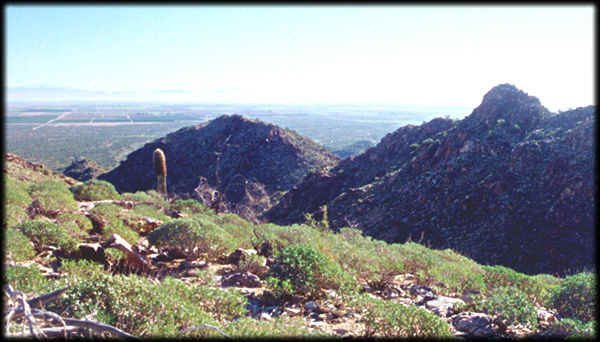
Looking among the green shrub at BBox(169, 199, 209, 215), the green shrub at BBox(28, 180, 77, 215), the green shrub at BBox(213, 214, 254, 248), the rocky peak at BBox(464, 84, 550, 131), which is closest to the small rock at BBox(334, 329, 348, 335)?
the green shrub at BBox(213, 214, 254, 248)

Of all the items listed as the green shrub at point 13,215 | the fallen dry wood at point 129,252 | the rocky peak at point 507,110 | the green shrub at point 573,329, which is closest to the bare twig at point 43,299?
the fallen dry wood at point 129,252

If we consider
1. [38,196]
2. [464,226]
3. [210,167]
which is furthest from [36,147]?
[464,226]

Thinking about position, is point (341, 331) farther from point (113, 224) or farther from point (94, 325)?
point (113, 224)

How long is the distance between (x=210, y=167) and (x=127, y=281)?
29.8 m

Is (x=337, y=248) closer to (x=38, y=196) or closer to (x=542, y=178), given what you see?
(x=38, y=196)

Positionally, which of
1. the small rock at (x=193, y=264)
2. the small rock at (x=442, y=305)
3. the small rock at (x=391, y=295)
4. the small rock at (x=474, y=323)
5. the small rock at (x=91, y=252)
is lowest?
the small rock at (x=391, y=295)

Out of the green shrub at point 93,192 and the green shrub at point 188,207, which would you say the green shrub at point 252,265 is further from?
the green shrub at point 93,192

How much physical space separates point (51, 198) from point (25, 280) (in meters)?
4.88

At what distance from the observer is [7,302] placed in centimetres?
286

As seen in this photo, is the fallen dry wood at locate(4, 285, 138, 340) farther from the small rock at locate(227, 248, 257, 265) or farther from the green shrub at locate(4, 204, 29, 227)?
the green shrub at locate(4, 204, 29, 227)

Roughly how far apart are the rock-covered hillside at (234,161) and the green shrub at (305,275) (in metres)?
21.2

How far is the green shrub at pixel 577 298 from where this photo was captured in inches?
167

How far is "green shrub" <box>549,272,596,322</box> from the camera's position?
4.25 m

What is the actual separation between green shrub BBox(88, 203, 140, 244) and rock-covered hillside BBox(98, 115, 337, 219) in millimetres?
18146
